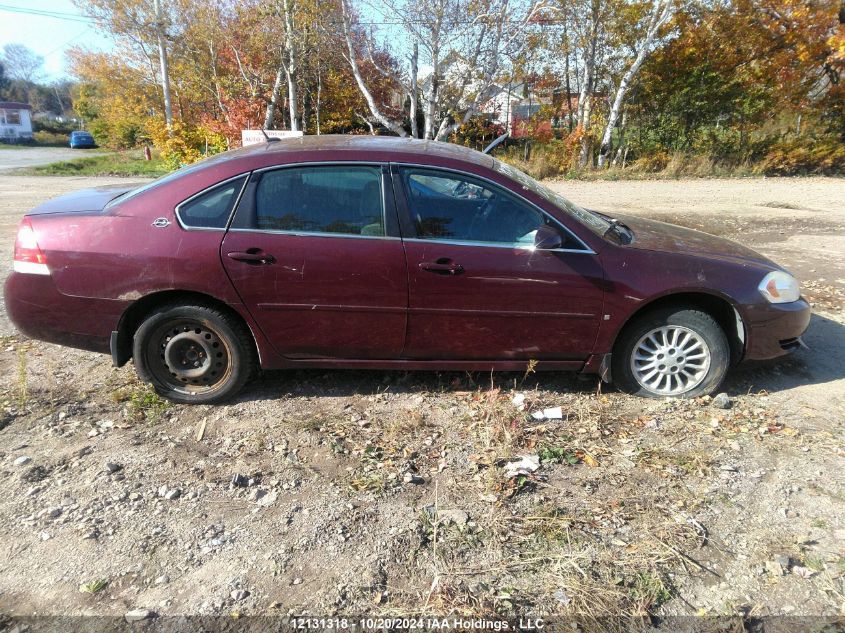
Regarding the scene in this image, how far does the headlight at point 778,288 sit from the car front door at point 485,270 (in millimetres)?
1157

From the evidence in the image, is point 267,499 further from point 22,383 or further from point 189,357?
point 22,383

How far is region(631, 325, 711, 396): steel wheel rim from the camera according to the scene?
155 inches

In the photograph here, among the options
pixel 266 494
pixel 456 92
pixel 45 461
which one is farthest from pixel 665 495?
pixel 456 92

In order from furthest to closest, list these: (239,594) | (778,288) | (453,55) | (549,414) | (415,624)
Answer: (453,55), (778,288), (549,414), (239,594), (415,624)

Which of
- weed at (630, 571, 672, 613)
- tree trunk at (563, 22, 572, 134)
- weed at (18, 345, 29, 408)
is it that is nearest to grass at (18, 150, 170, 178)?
tree trunk at (563, 22, 572, 134)

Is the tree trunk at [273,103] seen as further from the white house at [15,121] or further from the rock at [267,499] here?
the white house at [15,121]

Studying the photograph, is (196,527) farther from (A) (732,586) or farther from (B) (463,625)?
(A) (732,586)

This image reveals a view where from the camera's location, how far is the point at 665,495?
306 centimetres

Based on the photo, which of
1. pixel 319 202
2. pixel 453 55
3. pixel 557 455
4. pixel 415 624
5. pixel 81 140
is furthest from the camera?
pixel 81 140

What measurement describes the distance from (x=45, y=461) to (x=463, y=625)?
2.50m

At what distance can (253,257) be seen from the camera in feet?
11.8

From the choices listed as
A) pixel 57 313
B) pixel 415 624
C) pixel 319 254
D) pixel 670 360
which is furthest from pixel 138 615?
pixel 670 360

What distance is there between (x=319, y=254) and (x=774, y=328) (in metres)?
3.07

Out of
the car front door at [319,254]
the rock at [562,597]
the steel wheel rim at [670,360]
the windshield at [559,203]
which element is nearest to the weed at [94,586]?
the car front door at [319,254]
